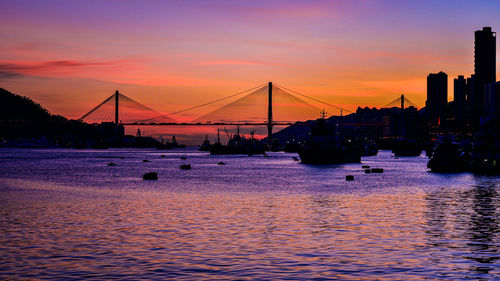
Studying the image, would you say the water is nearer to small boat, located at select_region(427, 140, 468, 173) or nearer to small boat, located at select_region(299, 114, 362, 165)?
small boat, located at select_region(427, 140, 468, 173)

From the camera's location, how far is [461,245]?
26.3 metres

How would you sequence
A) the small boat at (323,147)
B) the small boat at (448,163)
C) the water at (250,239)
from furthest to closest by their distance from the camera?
the small boat at (323,147) → the small boat at (448,163) → the water at (250,239)

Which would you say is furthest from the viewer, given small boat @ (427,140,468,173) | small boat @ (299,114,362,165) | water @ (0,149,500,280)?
small boat @ (299,114,362,165)

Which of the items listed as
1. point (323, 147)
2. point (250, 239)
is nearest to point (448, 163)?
point (323, 147)

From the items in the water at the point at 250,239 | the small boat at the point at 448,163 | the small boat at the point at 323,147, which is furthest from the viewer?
the small boat at the point at 323,147

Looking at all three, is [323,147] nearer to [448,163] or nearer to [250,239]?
[448,163]

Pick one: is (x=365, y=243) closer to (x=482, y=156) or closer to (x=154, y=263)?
(x=154, y=263)

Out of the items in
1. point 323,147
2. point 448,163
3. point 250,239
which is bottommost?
point 250,239

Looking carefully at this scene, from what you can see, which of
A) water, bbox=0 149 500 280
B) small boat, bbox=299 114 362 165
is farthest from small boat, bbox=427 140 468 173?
water, bbox=0 149 500 280

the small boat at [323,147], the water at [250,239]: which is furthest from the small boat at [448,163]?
the water at [250,239]

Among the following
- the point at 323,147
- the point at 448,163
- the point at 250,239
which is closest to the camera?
the point at 250,239

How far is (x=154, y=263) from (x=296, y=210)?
67.6 ft

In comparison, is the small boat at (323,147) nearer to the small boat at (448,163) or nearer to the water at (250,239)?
the small boat at (448,163)

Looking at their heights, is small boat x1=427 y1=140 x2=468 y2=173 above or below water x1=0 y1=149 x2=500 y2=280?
above
